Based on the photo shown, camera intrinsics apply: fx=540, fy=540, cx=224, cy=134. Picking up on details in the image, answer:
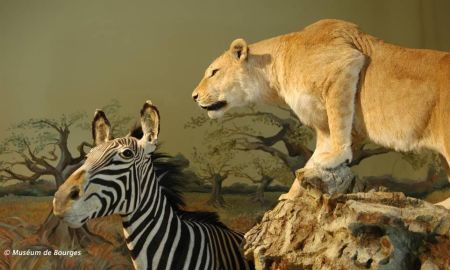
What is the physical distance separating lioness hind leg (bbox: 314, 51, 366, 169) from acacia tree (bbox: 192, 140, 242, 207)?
6.16ft

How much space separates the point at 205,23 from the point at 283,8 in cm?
66

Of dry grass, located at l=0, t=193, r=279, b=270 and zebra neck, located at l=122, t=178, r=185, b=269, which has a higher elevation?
zebra neck, located at l=122, t=178, r=185, b=269

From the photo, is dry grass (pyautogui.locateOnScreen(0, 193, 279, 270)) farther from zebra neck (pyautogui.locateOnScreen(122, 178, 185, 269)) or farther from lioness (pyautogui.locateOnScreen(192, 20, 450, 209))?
lioness (pyautogui.locateOnScreen(192, 20, 450, 209))

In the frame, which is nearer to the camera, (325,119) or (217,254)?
(325,119)

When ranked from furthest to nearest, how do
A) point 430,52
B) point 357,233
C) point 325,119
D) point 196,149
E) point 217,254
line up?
point 196,149 → point 217,254 → point 325,119 → point 430,52 → point 357,233

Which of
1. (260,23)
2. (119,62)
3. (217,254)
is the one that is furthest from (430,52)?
(119,62)

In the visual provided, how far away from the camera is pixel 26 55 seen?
177 inches

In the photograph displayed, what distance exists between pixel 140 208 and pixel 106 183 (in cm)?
26

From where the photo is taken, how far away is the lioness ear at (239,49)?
278 centimetres

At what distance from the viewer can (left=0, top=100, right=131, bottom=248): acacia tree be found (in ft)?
13.9

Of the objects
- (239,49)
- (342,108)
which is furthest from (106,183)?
(342,108)

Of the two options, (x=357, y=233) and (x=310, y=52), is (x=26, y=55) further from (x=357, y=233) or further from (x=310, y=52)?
(x=357, y=233)

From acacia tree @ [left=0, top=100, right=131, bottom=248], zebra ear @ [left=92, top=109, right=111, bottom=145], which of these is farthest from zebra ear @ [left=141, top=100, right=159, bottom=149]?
acacia tree @ [left=0, top=100, right=131, bottom=248]

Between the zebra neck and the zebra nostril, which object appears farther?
the zebra neck
